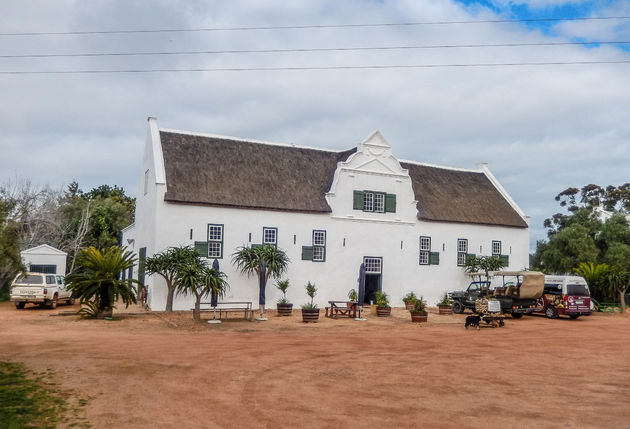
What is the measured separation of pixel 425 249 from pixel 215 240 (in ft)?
40.2

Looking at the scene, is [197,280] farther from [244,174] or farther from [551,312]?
[551,312]

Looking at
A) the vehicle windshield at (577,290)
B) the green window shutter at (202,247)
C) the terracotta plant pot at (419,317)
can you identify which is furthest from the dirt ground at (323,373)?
the vehicle windshield at (577,290)

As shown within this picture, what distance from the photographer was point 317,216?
28.3m

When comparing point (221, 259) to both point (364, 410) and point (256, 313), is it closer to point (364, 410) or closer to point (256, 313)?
point (256, 313)

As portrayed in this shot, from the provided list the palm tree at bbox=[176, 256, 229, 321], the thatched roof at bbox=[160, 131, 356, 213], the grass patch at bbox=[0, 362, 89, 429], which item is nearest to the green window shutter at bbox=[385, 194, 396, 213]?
the thatched roof at bbox=[160, 131, 356, 213]

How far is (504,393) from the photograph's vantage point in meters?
10.6

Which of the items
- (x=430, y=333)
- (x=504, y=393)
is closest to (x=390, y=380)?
(x=504, y=393)

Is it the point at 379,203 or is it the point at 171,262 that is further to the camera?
the point at 379,203

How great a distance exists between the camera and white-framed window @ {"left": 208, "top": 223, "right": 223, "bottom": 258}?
25.8 meters

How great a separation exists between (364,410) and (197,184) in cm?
1863

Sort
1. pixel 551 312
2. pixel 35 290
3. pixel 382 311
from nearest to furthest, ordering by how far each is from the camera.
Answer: pixel 35 290, pixel 382 311, pixel 551 312

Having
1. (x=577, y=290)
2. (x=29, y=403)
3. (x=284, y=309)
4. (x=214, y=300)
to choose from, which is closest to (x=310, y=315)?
(x=284, y=309)

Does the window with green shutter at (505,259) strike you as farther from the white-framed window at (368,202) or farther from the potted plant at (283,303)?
the potted plant at (283,303)

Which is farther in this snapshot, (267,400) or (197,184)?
(197,184)
